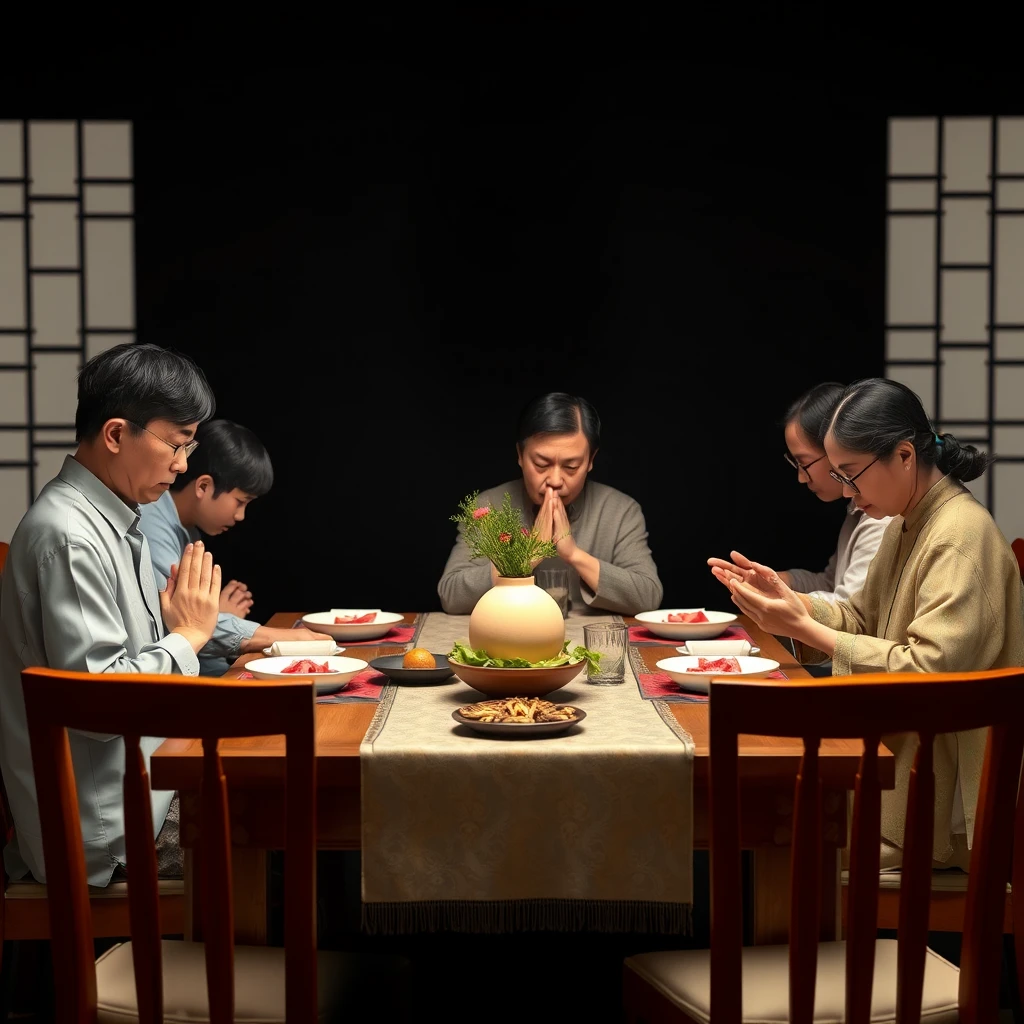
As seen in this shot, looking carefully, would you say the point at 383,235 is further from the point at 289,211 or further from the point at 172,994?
the point at 172,994

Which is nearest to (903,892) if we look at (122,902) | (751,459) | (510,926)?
(510,926)

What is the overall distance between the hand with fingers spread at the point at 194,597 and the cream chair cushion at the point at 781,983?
0.96 meters

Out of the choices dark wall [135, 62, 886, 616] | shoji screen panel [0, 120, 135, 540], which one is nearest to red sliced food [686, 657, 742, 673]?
dark wall [135, 62, 886, 616]

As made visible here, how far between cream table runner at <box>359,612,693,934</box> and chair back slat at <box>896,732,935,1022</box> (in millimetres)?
352

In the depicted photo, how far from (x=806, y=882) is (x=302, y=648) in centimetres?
144

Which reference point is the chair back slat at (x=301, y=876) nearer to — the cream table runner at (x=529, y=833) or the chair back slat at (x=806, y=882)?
the cream table runner at (x=529, y=833)

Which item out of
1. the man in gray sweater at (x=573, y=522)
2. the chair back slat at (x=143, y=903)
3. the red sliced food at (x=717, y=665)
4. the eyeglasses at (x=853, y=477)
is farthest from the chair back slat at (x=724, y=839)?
the man in gray sweater at (x=573, y=522)

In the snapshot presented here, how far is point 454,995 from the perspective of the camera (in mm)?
2682

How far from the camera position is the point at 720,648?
2.55 meters

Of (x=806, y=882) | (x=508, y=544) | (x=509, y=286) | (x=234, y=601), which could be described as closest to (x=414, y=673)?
(x=508, y=544)

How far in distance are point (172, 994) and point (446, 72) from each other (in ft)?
12.1

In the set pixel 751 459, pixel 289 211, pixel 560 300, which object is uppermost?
pixel 289 211

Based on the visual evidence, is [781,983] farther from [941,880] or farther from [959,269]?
[959,269]

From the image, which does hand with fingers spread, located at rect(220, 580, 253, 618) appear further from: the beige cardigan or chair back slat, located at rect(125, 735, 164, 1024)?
chair back slat, located at rect(125, 735, 164, 1024)
